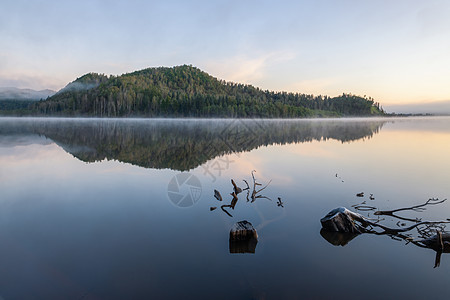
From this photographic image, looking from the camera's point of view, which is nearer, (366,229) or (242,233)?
(242,233)

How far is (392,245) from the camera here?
7.38 meters

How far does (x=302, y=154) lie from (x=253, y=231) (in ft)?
59.5

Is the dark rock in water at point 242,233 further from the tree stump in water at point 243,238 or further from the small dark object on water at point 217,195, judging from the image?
the small dark object on water at point 217,195

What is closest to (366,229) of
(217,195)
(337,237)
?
(337,237)

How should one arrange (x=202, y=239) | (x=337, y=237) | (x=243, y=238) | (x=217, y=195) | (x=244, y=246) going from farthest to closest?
(x=217, y=195)
(x=337, y=237)
(x=202, y=239)
(x=243, y=238)
(x=244, y=246)

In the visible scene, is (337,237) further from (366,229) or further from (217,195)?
(217,195)

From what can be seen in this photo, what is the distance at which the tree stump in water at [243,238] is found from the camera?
7.06 m

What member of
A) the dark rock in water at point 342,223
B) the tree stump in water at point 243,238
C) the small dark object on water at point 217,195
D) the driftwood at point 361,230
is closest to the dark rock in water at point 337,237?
the driftwood at point 361,230

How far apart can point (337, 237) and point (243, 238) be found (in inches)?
117

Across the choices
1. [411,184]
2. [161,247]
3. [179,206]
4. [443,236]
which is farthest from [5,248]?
[411,184]

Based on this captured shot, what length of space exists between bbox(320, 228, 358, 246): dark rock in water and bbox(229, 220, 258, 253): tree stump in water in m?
2.23

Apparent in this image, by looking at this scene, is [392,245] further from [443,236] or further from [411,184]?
[411,184]

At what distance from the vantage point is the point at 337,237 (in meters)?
7.83

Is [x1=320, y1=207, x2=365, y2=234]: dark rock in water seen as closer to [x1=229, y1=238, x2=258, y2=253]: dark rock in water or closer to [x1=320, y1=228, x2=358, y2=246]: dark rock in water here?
[x1=320, y1=228, x2=358, y2=246]: dark rock in water
